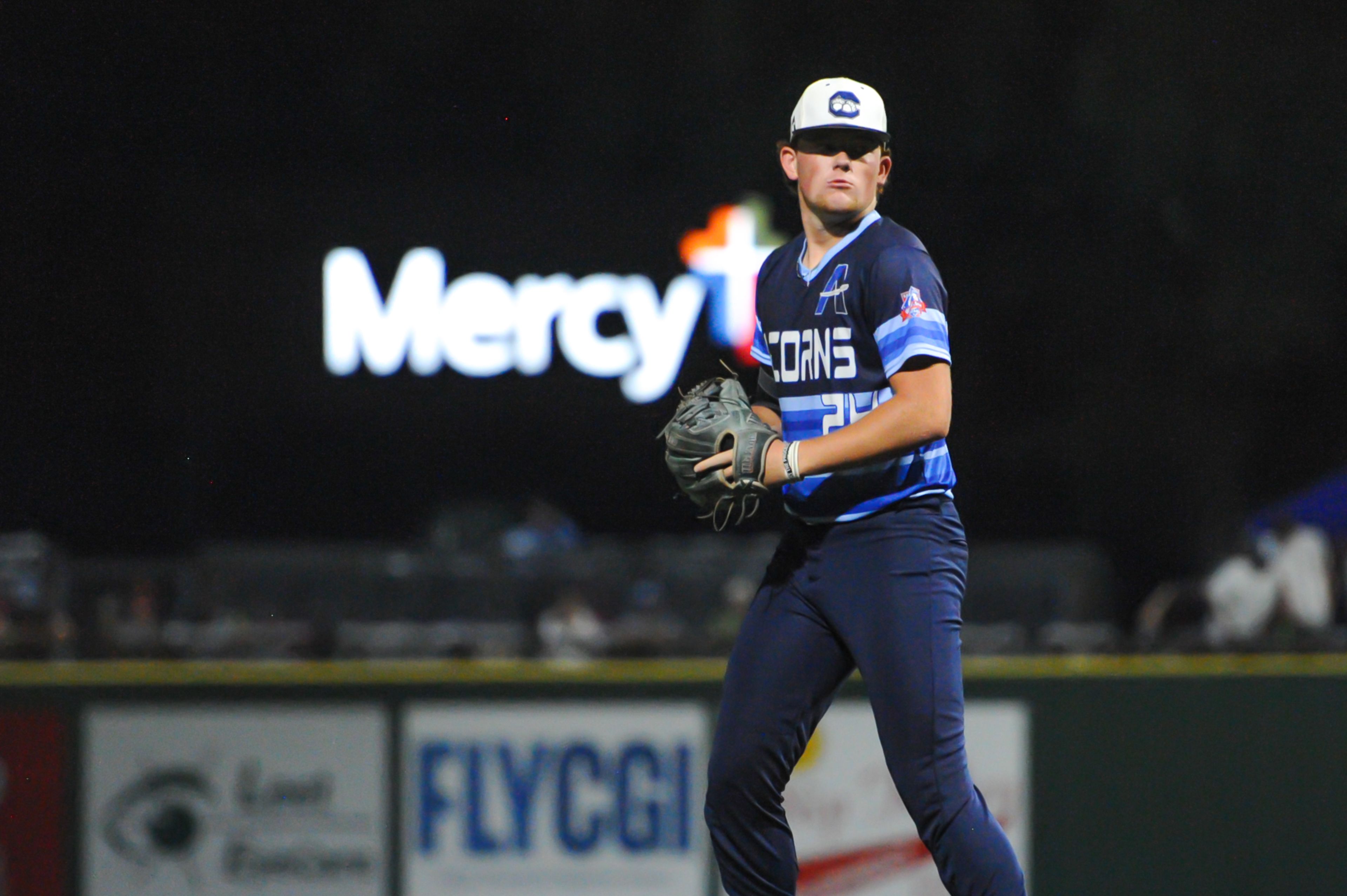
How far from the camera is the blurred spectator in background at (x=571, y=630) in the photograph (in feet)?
21.5

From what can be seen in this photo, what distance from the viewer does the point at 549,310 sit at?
37.3ft

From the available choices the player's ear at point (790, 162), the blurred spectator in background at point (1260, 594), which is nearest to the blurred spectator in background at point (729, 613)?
the blurred spectator in background at point (1260, 594)

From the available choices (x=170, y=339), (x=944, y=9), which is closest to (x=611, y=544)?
(x=170, y=339)

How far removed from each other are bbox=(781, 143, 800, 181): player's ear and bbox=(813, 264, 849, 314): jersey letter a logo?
0.63 feet

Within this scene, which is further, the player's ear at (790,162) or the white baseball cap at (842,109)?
the player's ear at (790,162)

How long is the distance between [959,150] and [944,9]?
101 centimetres

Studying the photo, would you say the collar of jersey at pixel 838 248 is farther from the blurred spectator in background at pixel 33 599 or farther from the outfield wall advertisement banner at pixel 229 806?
the blurred spectator in background at pixel 33 599

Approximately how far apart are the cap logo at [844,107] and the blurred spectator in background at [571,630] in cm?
365

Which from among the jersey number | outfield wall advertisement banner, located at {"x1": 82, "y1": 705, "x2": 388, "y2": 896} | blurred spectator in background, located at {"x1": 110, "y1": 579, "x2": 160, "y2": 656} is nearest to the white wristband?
the jersey number

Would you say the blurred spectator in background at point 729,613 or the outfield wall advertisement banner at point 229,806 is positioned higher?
the blurred spectator in background at point 729,613

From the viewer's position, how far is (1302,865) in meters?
4.84

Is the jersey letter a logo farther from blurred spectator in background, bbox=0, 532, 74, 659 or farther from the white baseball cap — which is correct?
blurred spectator in background, bbox=0, 532, 74, 659

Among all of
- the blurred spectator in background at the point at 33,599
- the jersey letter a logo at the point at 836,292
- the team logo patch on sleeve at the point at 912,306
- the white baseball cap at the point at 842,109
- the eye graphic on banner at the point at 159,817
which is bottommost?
the eye graphic on banner at the point at 159,817

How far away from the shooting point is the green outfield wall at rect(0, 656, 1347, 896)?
4.83 meters
